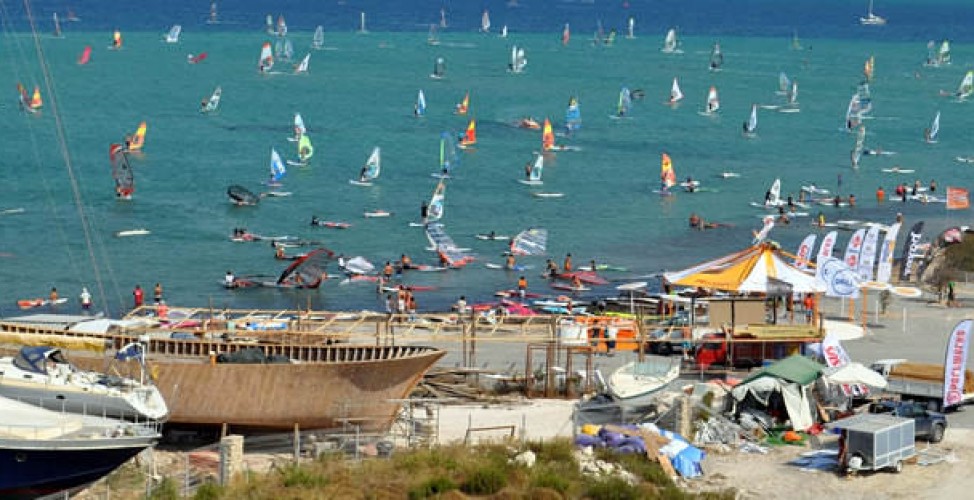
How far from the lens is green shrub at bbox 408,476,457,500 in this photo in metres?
28.8

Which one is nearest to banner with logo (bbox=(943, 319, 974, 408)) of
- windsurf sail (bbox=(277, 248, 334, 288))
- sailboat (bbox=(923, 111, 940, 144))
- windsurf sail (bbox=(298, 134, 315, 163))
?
windsurf sail (bbox=(277, 248, 334, 288))

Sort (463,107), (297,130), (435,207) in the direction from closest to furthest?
(435,207) < (297,130) < (463,107)

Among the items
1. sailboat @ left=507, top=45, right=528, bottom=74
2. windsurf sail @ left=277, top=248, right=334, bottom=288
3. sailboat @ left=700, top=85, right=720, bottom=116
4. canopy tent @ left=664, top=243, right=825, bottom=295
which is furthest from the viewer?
sailboat @ left=507, top=45, right=528, bottom=74

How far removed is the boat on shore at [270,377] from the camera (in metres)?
34.9

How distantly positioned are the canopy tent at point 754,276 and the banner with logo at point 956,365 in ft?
24.4

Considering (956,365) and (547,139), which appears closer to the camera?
(956,365)

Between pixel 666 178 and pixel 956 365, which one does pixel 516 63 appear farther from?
pixel 956 365

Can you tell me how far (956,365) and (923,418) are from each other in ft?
8.18

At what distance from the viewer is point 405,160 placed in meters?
85.9

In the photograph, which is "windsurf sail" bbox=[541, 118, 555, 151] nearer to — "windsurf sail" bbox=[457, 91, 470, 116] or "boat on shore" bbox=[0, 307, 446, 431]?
"windsurf sail" bbox=[457, 91, 470, 116]

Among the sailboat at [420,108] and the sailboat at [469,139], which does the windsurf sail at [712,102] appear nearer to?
the sailboat at [420,108]

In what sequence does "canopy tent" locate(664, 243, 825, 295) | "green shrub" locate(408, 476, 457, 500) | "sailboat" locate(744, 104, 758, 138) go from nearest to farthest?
"green shrub" locate(408, 476, 457, 500), "canopy tent" locate(664, 243, 825, 295), "sailboat" locate(744, 104, 758, 138)

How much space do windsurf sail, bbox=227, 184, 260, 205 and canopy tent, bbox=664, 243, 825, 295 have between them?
29561 mm

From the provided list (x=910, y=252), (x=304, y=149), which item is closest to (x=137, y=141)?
(x=304, y=149)
